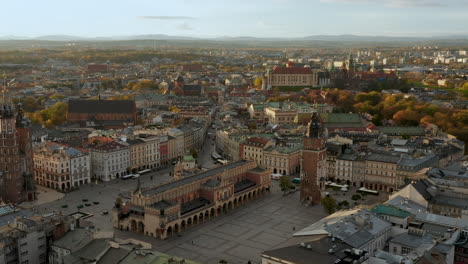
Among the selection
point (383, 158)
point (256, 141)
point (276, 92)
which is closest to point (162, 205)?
point (256, 141)

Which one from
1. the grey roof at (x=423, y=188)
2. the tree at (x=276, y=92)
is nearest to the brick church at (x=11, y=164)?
the grey roof at (x=423, y=188)

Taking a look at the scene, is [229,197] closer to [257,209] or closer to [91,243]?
[257,209]

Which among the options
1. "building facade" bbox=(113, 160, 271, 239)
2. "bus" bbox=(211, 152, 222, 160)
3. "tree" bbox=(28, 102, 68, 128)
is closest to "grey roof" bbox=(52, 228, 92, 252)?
"building facade" bbox=(113, 160, 271, 239)

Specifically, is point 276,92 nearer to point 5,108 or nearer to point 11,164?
point 5,108

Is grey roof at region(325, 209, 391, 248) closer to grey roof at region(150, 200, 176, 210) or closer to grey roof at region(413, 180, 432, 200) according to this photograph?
grey roof at region(413, 180, 432, 200)

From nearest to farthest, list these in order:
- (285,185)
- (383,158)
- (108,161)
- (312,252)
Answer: (312,252) → (285,185) → (383,158) → (108,161)

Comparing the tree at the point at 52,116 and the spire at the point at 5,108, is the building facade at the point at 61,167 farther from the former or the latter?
the tree at the point at 52,116
